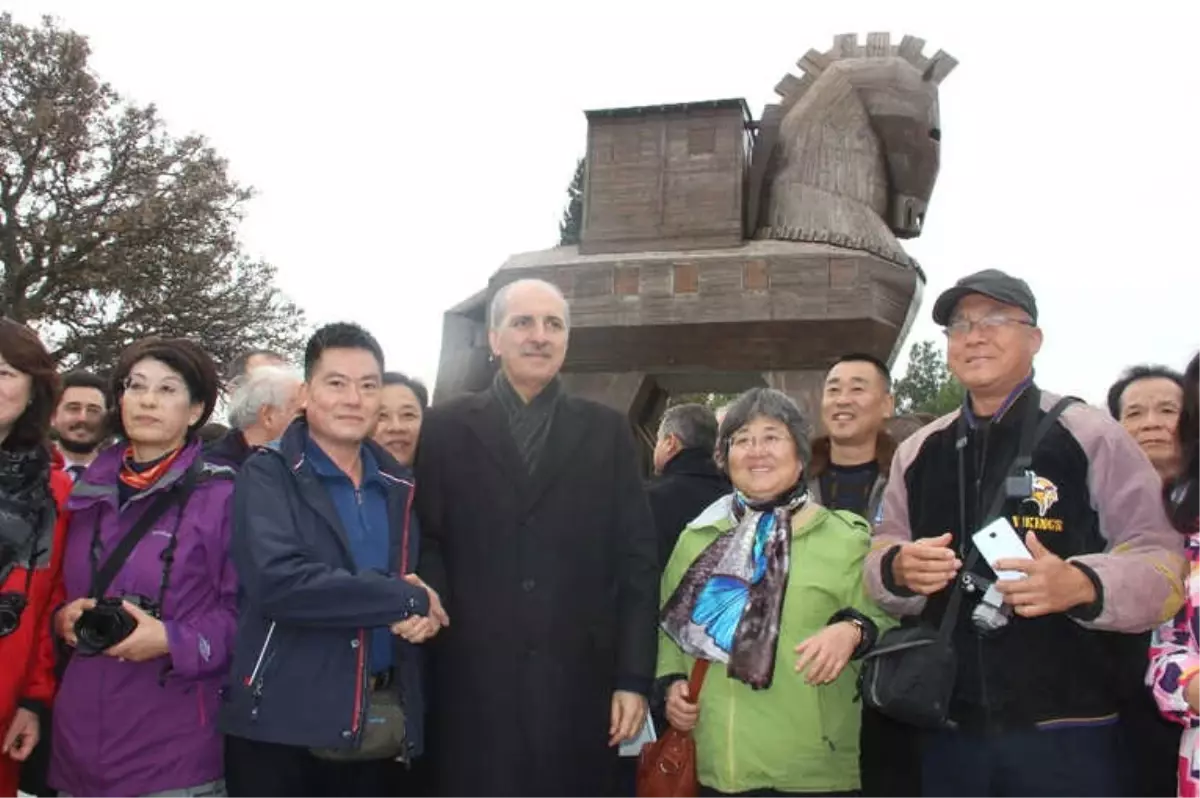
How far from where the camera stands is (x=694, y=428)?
4367 mm

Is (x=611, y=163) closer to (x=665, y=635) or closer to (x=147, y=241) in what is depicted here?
(x=665, y=635)

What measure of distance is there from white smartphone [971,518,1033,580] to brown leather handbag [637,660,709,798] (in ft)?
2.88

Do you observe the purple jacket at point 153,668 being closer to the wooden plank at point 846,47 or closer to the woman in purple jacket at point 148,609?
the woman in purple jacket at point 148,609

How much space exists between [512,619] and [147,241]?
715 inches

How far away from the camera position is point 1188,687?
7.79ft

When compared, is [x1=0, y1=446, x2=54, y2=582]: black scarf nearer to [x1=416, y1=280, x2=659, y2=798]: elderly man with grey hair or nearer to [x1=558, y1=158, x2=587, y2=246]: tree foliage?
[x1=416, y1=280, x2=659, y2=798]: elderly man with grey hair

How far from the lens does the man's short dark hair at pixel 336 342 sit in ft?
10.2

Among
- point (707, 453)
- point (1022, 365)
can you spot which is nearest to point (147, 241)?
point (707, 453)

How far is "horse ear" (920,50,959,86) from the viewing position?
10836 mm

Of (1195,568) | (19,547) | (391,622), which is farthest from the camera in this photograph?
(19,547)

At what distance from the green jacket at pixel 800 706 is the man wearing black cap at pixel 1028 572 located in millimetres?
162

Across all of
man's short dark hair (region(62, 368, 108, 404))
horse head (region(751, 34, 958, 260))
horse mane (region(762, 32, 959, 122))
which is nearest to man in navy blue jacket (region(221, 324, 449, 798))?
man's short dark hair (region(62, 368, 108, 404))

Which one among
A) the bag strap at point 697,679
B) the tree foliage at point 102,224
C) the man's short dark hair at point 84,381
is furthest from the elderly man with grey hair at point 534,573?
the tree foliage at point 102,224

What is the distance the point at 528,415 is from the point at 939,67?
9.21 meters
